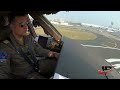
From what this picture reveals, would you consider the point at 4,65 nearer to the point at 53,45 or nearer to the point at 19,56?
the point at 19,56

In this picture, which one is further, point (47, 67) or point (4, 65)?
point (47, 67)

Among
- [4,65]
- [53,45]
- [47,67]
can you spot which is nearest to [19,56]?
[4,65]

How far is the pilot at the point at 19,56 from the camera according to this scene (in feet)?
6.98

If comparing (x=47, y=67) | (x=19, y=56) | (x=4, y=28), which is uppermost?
(x=4, y=28)

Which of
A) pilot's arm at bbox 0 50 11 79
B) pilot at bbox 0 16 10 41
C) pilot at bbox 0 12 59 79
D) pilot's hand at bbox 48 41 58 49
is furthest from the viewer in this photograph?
pilot's hand at bbox 48 41 58 49

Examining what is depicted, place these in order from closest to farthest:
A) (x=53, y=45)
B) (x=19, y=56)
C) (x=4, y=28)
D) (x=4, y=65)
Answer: (x=4, y=65) < (x=19, y=56) < (x=4, y=28) < (x=53, y=45)

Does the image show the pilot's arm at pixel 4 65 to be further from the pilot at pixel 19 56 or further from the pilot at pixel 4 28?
the pilot at pixel 4 28

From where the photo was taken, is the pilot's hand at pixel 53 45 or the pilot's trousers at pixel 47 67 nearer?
the pilot's trousers at pixel 47 67

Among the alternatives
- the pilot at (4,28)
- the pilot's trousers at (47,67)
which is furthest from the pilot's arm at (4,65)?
the pilot's trousers at (47,67)

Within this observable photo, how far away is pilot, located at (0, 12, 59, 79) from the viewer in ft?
Answer: 6.98

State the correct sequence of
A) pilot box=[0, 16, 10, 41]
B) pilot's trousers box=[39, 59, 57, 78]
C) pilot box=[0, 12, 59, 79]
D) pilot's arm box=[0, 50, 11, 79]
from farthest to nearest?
pilot's trousers box=[39, 59, 57, 78] < pilot box=[0, 16, 10, 41] < pilot box=[0, 12, 59, 79] < pilot's arm box=[0, 50, 11, 79]

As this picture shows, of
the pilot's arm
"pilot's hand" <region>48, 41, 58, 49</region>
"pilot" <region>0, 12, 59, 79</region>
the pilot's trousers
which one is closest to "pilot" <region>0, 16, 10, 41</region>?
"pilot" <region>0, 12, 59, 79</region>

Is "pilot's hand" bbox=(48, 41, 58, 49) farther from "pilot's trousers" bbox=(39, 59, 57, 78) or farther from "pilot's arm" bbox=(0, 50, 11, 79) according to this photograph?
"pilot's arm" bbox=(0, 50, 11, 79)

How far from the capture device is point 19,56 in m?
2.27
